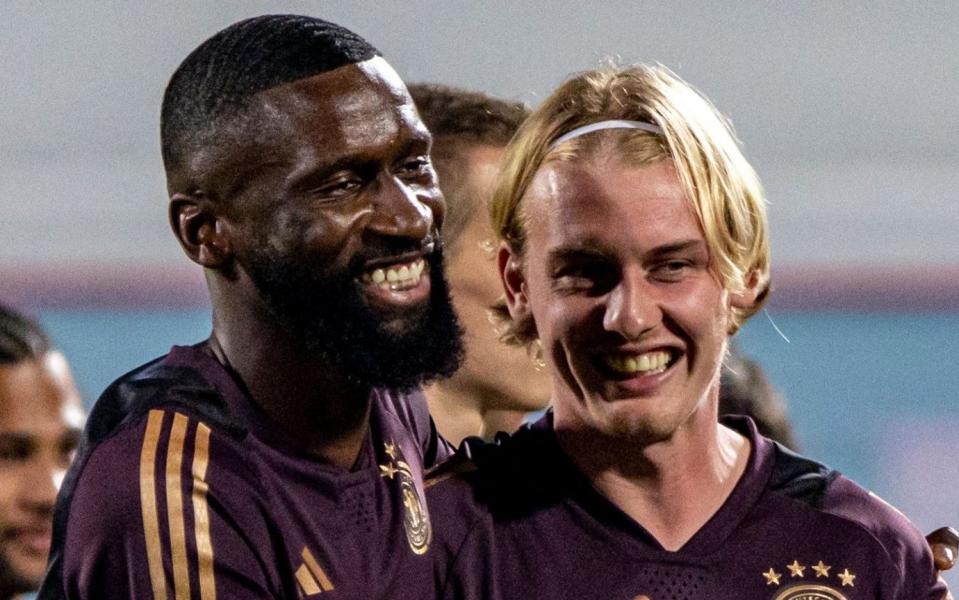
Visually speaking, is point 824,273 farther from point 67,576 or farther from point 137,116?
point 67,576

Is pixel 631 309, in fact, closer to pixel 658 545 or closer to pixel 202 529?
pixel 658 545

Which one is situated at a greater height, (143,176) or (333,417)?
(333,417)

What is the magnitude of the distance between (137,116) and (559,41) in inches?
57.4

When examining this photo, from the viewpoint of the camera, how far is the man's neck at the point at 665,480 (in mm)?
1999

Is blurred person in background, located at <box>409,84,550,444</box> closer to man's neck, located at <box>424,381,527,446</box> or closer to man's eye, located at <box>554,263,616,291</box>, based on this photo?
man's neck, located at <box>424,381,527,446</box>

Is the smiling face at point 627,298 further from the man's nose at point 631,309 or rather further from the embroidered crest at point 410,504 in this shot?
the embroidered crest at point 410,504

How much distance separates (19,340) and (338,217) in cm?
109

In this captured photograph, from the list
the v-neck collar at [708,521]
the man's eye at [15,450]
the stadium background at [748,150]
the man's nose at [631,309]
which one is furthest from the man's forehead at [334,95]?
the stadium background at [748,150]

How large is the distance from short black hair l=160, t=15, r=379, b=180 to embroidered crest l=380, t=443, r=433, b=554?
452 millimetres

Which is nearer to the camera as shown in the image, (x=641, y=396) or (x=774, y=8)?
(x=641, y=396)

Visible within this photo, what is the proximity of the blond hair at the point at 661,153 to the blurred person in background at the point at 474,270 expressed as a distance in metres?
0.64

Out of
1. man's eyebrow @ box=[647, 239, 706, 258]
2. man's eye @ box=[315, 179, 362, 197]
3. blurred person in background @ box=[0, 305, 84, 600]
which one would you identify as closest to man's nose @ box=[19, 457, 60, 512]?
blurred person in background @ box=[0, 305, 84, 600]

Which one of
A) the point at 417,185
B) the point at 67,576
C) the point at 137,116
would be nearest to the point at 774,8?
the point at 137,116

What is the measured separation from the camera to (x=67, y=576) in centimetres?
181
